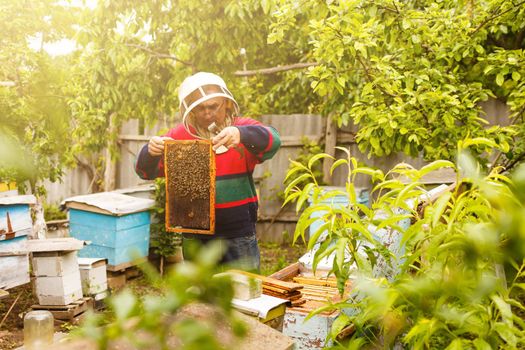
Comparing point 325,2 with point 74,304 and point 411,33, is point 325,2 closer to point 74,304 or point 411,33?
point 411,33

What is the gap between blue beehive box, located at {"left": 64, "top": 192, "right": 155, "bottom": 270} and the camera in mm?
5473

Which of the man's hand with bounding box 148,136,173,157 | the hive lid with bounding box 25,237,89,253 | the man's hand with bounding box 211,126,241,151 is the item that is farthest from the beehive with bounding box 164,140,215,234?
the hive lid with bounding box 25,237,89,253

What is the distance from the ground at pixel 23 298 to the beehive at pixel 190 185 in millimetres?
969

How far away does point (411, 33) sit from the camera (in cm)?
355

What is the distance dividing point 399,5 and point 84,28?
10.8 feet

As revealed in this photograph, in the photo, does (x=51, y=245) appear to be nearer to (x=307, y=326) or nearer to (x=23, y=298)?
(x=23, y=298)

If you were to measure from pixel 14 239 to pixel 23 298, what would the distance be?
803mm

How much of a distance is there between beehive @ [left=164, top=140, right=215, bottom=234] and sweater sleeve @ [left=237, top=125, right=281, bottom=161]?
23cm

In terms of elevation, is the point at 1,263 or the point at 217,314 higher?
the point at 217,314

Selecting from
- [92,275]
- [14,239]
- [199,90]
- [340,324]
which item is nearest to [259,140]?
[199,90]

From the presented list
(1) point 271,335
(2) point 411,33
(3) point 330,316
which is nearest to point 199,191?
(3) point 330,316

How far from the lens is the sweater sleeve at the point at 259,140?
3.13 m

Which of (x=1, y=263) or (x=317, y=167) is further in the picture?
(x=317, y=167)

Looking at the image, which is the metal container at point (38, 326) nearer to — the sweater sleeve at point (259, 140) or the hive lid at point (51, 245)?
the sweater sleeve at point (259, 140)
